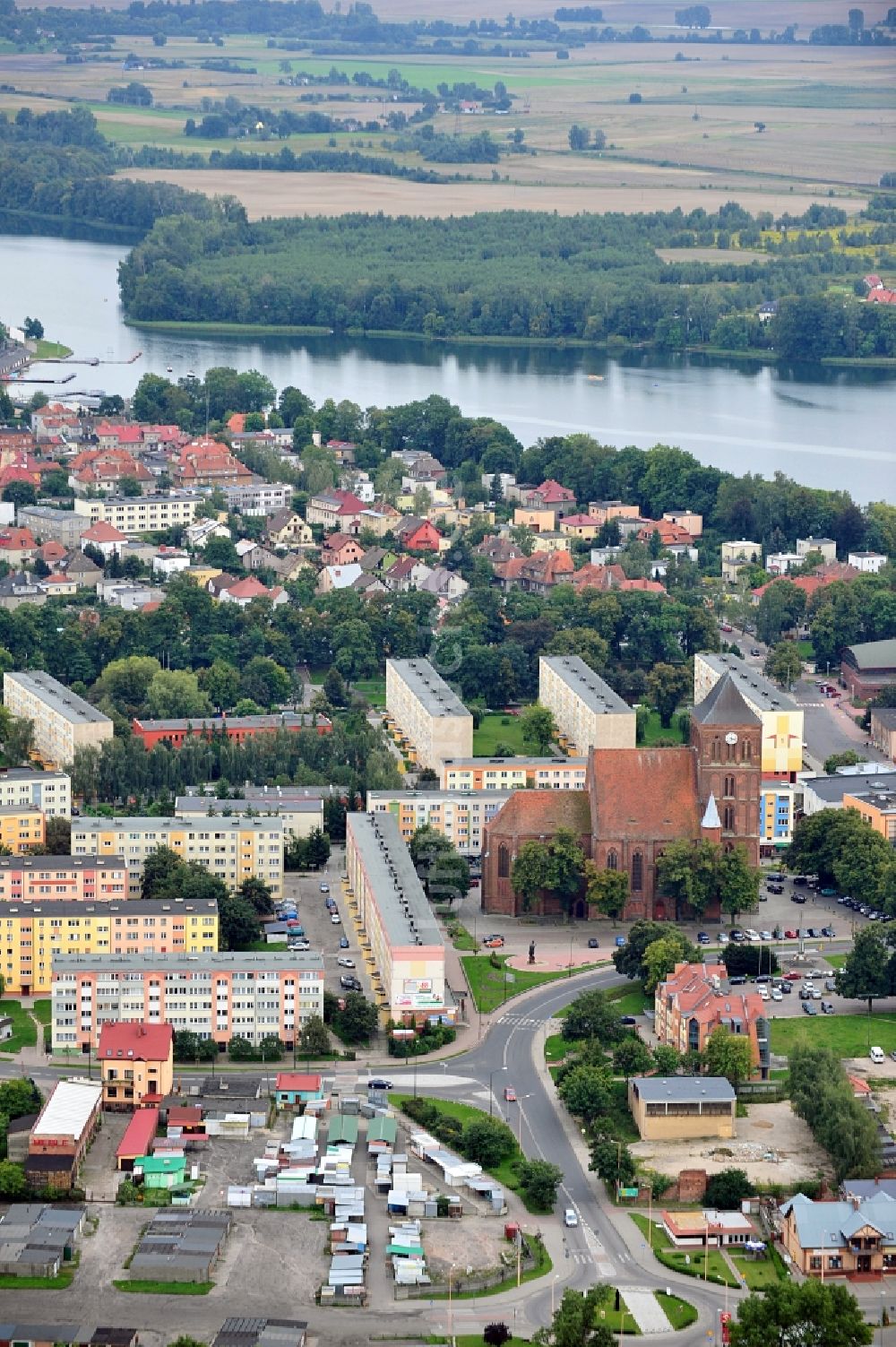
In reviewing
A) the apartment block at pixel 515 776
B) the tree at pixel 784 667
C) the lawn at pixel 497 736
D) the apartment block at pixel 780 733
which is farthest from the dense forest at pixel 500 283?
the apartment block at pixel 515 776

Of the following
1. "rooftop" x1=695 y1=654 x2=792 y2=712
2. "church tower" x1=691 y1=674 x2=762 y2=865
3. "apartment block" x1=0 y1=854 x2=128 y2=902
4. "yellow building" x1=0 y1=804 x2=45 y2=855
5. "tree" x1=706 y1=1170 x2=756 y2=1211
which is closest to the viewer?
"tree" x1=706 y1=1170 x2=756 y2=1211

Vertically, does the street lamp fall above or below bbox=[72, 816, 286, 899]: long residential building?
below

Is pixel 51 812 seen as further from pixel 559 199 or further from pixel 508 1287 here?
pixel 559 199

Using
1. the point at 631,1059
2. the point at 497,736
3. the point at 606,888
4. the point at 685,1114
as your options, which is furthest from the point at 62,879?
the point at 497,736

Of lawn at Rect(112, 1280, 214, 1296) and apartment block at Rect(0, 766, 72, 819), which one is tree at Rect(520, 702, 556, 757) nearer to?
apartment block at Rect(0, 766, 72, 819)

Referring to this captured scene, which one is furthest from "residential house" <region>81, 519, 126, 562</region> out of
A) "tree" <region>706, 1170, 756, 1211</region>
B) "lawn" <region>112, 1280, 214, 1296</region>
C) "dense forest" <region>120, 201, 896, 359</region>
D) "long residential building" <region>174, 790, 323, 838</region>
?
"dense forest" <region>120, 201, 896, 359</region>

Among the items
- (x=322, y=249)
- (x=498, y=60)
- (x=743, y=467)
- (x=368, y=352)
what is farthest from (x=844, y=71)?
(x=743, y=467)
